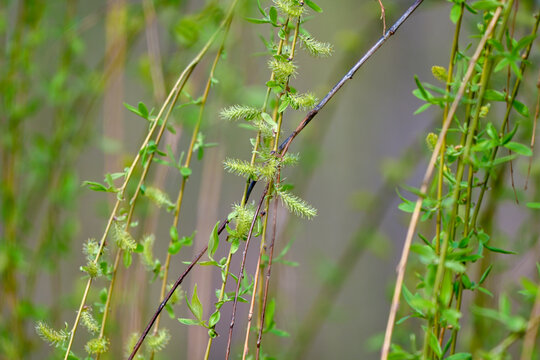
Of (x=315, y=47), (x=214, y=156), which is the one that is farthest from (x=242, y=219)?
(x=214, y=156)

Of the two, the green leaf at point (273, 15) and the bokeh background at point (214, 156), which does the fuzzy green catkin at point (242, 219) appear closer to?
the green leaf at point (273, 15)

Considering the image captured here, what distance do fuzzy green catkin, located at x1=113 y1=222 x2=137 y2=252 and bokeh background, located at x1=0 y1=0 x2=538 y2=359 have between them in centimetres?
42

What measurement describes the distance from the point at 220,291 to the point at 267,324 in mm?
82

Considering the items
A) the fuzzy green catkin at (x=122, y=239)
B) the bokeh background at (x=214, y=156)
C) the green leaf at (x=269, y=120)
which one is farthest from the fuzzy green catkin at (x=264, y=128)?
the bokeh background at (x=214, y=156)

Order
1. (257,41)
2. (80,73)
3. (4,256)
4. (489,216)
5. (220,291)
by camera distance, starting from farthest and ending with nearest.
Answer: (257,41)
(80,73)
(4,256)
(489,216)
(220,291)

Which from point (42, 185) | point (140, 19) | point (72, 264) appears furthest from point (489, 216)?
point (72, 264)

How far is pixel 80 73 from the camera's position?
1079 millimetres

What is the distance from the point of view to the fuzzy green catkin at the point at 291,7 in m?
0.44

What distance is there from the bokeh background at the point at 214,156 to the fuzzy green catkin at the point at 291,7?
0.46 metres

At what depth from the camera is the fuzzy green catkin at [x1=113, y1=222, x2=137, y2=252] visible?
473 millimetres

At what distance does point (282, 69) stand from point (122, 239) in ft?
0.63

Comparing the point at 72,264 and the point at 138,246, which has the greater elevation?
the point at 138,246

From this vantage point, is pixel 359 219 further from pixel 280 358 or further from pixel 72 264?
pixel 72 264

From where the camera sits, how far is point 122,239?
1.57 feet
